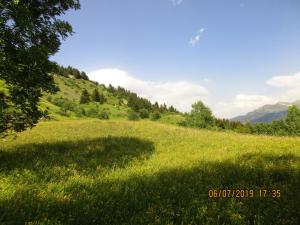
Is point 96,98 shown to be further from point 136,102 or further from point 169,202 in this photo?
point 169,202

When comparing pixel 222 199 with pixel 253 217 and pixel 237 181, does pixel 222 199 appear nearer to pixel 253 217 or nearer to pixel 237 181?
pixel 253 217

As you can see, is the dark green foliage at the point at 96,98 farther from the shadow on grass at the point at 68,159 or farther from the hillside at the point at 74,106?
the shadow on grass at the point at 68,159

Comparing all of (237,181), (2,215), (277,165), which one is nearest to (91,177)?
(2,215)

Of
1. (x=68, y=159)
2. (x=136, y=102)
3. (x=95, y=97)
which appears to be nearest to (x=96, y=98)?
(x=95, y=97)

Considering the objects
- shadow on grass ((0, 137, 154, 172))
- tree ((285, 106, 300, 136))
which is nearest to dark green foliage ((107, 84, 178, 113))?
tree ((285, 106, 300, 136))

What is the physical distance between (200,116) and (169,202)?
78194mm

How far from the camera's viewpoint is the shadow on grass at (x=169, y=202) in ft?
17.1

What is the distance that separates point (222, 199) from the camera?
6.25 m

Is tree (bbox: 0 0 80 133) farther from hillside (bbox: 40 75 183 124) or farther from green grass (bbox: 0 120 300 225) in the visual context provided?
hillside (bbox: 40 75 183 124)

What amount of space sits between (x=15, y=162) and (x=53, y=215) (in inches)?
216
